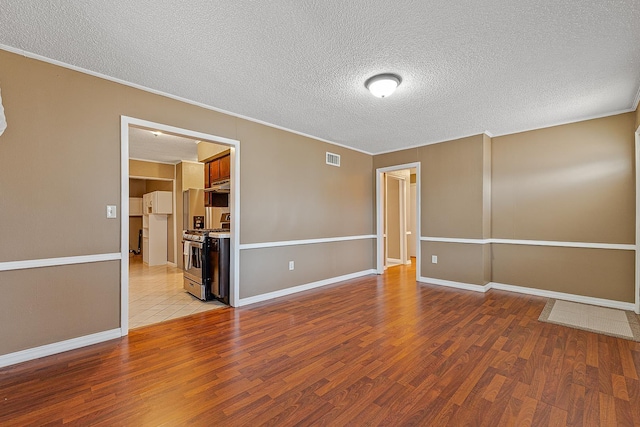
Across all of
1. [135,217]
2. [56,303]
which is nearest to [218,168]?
[56,303]

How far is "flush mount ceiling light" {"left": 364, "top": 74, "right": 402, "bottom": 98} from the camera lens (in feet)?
8.98

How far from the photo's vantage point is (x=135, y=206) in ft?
29.7

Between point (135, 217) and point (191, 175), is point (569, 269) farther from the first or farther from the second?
point (135, 217)

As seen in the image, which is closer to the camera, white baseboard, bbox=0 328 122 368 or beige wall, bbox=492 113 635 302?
white baseboard, bbox=0 328 122 368

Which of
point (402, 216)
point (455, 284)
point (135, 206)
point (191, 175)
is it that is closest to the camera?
point (455, 284)

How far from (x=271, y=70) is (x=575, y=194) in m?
4.41

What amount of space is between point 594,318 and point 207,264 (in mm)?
4889

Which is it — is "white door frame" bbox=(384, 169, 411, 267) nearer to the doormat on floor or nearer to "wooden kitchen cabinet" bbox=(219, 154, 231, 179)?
the doormat on floor

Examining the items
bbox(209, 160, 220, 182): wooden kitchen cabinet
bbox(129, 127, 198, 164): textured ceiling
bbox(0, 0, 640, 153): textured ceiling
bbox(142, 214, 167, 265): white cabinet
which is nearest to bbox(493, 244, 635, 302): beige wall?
bbox(0, 0, 640, 153): textured ceiling

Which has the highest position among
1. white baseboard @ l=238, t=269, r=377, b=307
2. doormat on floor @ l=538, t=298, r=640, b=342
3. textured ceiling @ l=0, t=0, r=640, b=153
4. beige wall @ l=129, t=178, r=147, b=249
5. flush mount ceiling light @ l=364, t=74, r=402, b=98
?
textured ceiling @ l=0, t=0, r=640, b=153

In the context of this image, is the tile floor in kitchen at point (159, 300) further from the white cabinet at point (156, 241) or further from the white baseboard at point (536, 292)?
the white baseboard at point (536, 292)

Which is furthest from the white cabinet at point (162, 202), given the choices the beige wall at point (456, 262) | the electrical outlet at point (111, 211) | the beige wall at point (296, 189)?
the beige wall at point (456, 262)

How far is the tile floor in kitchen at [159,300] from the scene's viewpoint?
134 inches

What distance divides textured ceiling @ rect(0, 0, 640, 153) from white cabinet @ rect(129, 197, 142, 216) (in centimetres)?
725
